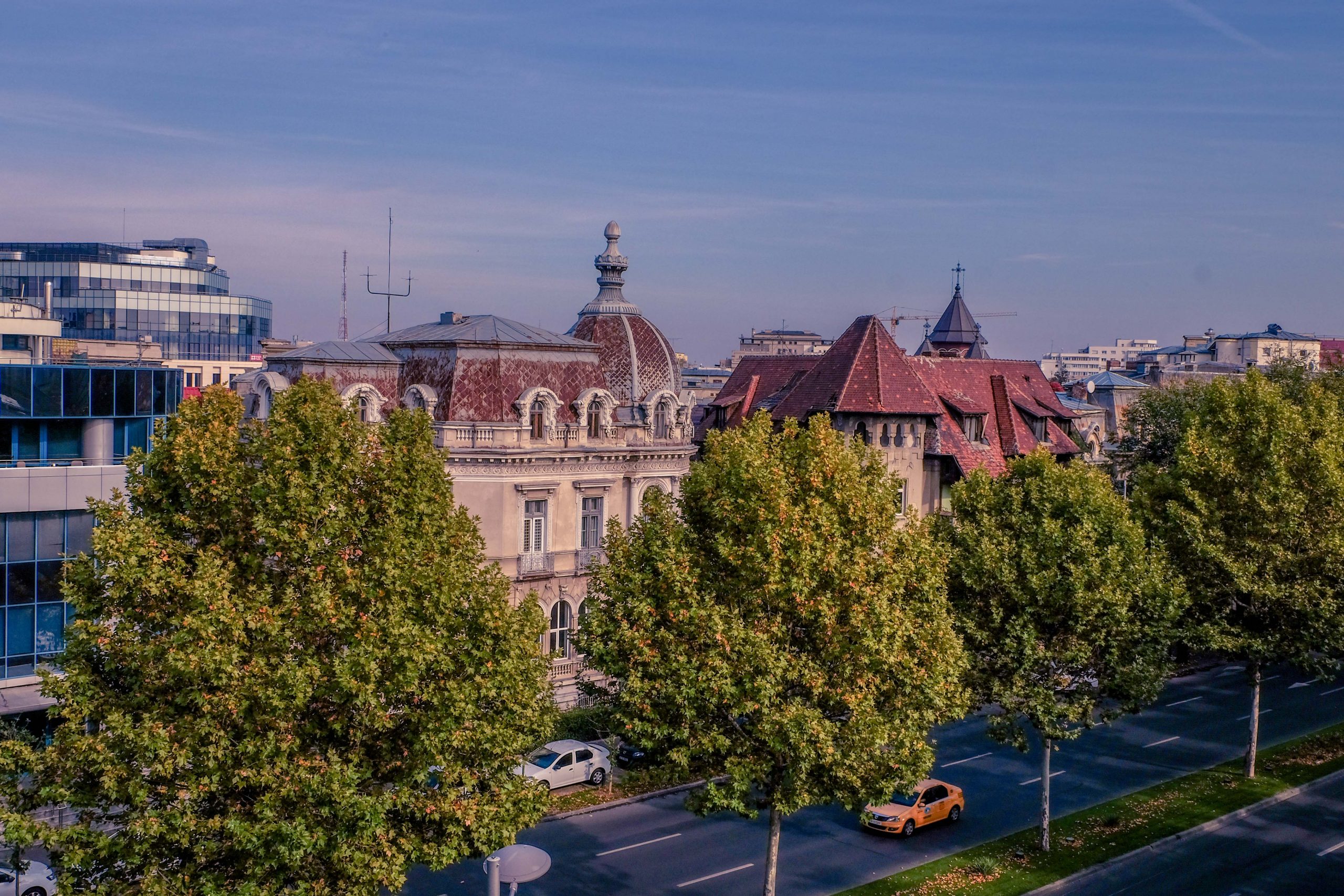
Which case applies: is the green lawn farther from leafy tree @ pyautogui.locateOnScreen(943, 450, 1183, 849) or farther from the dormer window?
the dormer window

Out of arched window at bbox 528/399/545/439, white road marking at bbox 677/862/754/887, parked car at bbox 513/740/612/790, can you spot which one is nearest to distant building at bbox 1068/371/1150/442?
arched window at bbox 528/399/545/439

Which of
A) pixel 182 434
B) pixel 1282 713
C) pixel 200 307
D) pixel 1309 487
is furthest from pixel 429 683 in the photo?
pixel 200 307

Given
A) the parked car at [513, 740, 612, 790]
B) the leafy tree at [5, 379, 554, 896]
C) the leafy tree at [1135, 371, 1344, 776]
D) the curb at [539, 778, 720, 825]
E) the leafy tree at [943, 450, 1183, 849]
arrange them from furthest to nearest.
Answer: the leafy tree at [1135, 371, 1344, 776]
the parked car at [513, 740, 612, 790]
the curb at [539, 778, 720, 825]
the leafy tree at [943, 450, 1183, 849]
the leafy tree at [5, 379, 554, 896]

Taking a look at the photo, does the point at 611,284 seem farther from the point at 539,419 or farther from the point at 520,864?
the point at 520,864

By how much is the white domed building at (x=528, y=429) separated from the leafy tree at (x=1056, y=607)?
1813 centimetres

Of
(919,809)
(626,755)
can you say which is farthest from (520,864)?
(626,755)

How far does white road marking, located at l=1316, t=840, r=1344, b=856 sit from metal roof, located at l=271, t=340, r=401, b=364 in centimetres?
4297

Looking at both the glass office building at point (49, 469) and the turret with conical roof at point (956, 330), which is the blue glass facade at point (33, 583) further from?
the turret with conical roof at point (956, 330)

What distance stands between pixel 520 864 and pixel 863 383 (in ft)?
146

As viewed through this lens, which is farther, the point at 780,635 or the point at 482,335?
the point at 482,335

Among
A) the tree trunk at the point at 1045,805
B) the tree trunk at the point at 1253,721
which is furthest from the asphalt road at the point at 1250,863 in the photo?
the tree trunk at the point at 1253,721

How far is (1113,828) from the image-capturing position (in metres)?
45.0

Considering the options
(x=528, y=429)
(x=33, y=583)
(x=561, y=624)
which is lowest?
(x=561, y=624)

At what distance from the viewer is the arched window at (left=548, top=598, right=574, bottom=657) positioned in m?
59.5
